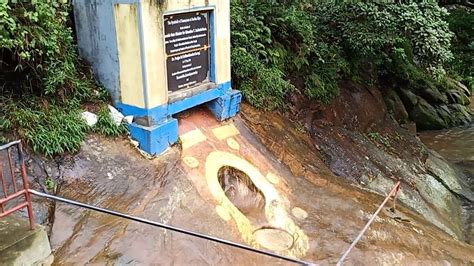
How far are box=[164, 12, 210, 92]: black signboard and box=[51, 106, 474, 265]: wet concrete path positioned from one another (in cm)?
73

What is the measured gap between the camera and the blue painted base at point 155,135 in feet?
23.2

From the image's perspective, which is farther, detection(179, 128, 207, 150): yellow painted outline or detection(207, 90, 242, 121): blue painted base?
detection(207, 90, 242, 121): blue painted base

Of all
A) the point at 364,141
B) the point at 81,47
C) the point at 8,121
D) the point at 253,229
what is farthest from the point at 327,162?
the point at 8,121

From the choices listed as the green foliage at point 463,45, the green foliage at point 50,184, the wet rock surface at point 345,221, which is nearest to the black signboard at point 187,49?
the wet rock surface at point 345,221

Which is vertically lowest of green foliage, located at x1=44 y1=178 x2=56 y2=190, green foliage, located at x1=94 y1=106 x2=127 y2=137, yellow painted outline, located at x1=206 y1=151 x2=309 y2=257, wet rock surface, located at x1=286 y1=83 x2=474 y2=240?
wet rock surface, located at x1=286 y1=83 x2=474 y2=240

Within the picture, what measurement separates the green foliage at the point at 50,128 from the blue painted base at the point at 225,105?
2.43 metres

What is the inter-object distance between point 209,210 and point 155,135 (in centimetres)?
136

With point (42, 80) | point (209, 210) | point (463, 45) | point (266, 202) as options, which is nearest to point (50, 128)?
point (42, 80)

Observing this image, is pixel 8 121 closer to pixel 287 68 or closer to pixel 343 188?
pixel 343 188

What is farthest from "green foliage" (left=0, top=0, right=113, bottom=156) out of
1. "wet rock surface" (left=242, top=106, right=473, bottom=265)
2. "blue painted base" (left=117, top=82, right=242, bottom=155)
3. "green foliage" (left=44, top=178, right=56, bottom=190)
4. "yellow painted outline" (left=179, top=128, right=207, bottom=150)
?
"wet rock surface" (left=242, top=106, right=473, bottom=265)

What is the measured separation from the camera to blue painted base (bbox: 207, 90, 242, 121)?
8453 millimetres

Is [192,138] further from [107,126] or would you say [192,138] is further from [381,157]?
[381,157]

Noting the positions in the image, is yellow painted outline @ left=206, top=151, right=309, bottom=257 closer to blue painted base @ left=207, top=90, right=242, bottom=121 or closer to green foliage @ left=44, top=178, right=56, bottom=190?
blue painted base @ left=207, top=90, right=242, bottom=121

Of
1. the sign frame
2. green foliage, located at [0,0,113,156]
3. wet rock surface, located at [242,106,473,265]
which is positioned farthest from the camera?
the sign frame
